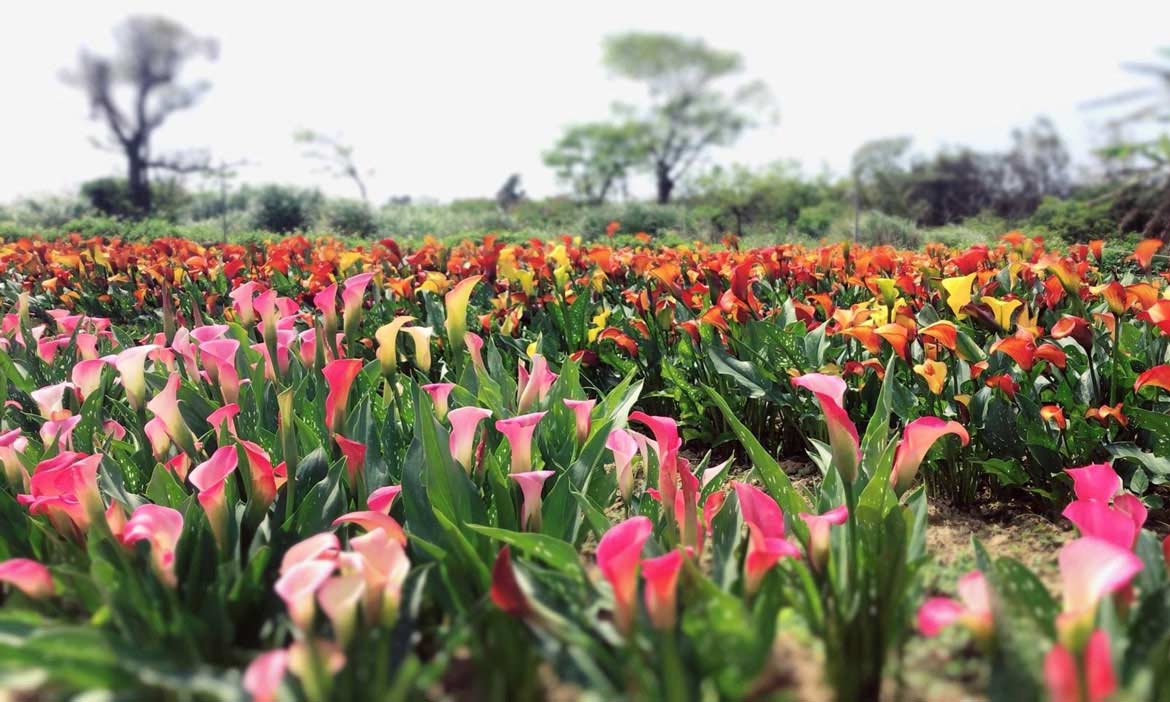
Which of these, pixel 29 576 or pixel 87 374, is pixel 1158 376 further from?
pixel 87 374

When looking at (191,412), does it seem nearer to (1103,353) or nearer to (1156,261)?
(1103,353)

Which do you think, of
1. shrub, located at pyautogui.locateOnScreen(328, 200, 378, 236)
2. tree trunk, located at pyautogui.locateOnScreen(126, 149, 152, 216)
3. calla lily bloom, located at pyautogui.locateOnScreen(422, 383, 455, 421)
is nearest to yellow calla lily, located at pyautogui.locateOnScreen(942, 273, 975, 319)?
calla lily bloom, located at pyautogui.locateOnScreen(422, 383, 455, 421)

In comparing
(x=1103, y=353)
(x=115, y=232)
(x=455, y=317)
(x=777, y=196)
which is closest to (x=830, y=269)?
(x=1103, y=353)

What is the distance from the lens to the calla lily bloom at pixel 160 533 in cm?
113

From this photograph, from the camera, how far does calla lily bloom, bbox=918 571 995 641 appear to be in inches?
35.1

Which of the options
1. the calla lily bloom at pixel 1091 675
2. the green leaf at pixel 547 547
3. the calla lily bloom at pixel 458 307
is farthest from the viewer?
the calla lily bloom at pixel 458 307

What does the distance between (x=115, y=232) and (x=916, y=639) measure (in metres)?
23.4

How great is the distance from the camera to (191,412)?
2180 mm

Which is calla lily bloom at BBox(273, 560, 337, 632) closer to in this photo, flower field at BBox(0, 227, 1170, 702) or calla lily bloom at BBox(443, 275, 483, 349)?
flower field at BBox(0, 227, 1170, 702)

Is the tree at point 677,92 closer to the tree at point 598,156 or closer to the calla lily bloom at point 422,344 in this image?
the tree at point 598,156

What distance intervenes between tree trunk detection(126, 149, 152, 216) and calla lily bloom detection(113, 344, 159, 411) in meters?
43.9

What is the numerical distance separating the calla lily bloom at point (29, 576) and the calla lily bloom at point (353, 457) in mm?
493

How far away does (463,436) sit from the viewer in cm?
152

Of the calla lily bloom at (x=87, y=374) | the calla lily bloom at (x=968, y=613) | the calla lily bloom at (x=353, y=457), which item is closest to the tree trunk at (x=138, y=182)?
the calla lily bloom at (x=87, y=374)
